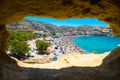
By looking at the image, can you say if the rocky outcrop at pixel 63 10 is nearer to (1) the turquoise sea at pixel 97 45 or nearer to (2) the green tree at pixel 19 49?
(2) the green tree at pixel 19 49

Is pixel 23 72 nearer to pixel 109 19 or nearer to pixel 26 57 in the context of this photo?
pixel 109 19

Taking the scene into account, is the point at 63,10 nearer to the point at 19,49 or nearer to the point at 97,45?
the point at 19,49

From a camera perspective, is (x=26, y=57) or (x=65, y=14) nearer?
(x=65, y=14)

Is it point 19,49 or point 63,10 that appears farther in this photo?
point 19,49

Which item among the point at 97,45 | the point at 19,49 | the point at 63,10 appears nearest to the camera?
the point at 63,10

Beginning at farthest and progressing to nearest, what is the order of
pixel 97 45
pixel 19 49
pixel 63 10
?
pixel 97 45 → pixel 19 49 → pixel 63 10

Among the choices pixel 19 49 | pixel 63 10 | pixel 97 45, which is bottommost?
pixel 97 45

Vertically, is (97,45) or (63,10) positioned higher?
(63,10)

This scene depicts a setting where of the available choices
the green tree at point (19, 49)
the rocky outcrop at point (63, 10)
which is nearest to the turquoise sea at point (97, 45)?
the green tree at point (19, 49)

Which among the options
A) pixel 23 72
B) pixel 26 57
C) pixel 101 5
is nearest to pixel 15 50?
pixel 26 57

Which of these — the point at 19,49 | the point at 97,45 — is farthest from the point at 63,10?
the point at 97,45

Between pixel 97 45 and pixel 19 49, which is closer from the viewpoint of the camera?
pixel 19 49
